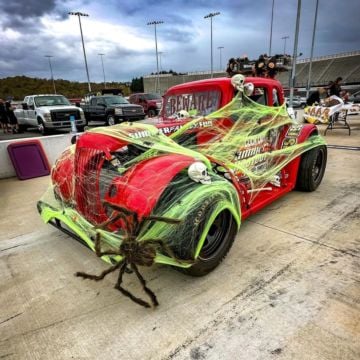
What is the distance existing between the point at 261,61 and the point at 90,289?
4808mm

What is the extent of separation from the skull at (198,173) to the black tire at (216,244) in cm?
41

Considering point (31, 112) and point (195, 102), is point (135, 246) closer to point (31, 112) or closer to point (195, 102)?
point (195, 102)

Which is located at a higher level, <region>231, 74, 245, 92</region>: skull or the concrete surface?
<region>231, 74, 245, 92</region>: skull

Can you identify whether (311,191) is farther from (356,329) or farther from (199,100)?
(356,329)

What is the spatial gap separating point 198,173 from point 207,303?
1096 millimetres

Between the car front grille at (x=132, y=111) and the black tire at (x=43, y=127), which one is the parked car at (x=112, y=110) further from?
the black tire at (x=43, y=127)

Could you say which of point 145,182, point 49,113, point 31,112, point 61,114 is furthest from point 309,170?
point 31,112

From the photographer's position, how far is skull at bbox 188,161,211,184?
8.10ft

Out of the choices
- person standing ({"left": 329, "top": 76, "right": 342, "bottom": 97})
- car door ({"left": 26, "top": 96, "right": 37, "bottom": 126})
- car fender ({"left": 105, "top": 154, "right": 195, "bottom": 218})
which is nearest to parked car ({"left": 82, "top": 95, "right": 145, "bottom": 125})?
car door ({"left": 26, "top": 96, "right": 37, "bottom": 126})

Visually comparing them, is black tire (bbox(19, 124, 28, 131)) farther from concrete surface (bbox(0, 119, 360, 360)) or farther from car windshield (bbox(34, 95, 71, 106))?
concrete surface (bbox(0, 119, 360, 360))

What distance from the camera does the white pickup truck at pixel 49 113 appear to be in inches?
489

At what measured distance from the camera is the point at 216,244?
279 centimetres

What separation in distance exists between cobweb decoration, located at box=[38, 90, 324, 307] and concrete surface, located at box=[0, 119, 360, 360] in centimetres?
28

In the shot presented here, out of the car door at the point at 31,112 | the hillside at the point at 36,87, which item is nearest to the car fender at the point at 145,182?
the car door at the point at 31,112
